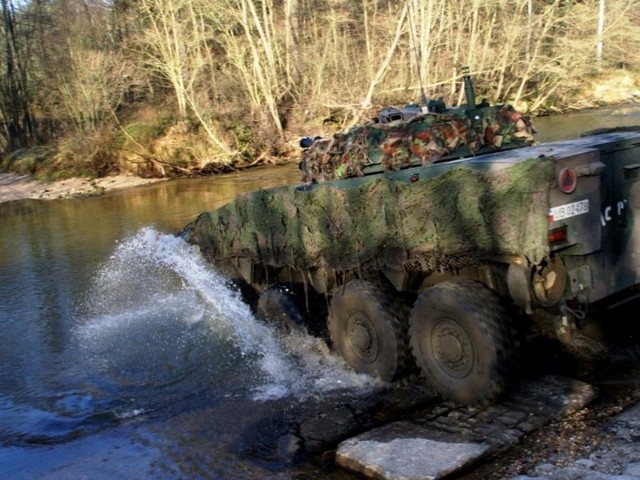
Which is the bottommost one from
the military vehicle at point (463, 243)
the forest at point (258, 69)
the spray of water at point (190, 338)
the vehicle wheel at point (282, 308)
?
the spray of water at point (190, 338)

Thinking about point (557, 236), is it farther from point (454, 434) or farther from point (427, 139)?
point (427, 139)

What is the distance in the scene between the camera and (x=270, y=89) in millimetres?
29719

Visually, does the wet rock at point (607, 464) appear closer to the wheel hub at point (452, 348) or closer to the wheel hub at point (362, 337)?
the wheel hub at point (452, 348)

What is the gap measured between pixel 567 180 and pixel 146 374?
449 centimetres

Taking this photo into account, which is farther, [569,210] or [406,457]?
[569,210]

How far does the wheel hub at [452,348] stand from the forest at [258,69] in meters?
23.7

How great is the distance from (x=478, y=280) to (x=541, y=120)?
2894 centimetres

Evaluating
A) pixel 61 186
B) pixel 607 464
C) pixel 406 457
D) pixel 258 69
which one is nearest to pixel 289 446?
pixel 406 457

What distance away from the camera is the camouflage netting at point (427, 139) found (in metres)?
6.68

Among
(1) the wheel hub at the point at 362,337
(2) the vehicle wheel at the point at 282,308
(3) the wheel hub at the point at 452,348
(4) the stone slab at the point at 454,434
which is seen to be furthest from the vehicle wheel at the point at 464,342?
(2) the vehicle wheel at the point at 282,308

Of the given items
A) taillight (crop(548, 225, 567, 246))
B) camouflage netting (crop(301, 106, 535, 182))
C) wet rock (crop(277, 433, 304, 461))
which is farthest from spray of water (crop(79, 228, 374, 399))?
taillight (crop(548, 225, 567, 246))

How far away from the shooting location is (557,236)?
4566 millimetres

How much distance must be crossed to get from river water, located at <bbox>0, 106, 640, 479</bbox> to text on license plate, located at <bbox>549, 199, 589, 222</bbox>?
2.18 meters

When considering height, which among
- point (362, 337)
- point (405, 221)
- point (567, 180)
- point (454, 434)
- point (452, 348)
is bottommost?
point (454, 434)
